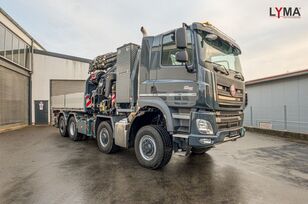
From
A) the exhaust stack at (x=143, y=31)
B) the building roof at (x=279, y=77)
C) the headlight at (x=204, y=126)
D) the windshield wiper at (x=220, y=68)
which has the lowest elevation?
the headlight at (x=204, y=126)

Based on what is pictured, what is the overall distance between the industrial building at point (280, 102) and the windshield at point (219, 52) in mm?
6763

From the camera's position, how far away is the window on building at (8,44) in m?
13.0

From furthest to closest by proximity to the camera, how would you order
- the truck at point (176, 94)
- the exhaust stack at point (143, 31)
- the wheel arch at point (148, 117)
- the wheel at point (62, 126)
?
the wheel at point (62, 126) → the exhaust stack at point (143, 31) → the wheel arch at point (148, 117) → the truck at point (176, 94)

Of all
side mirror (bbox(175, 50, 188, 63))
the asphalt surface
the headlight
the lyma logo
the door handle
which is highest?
the lyma logo

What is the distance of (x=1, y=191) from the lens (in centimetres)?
360

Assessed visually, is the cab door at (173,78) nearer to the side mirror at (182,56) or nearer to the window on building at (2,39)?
the side mirror at (182,56)

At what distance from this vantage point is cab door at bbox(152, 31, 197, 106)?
4.27 meters

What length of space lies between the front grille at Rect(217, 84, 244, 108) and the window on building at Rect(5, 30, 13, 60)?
13.6 meters

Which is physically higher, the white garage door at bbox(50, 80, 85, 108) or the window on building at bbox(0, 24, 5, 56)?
the window on building at bbox(0, 24, 5, 56)

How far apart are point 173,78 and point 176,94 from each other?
0.37m

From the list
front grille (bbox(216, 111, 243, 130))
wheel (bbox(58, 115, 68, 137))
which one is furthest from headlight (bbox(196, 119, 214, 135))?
wheel (bbox(58, 115, 68, 137))

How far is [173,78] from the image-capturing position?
15.0ft

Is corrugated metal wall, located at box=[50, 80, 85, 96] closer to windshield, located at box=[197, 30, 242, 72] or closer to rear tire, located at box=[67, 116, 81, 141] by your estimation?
rear tire, located at box=[67, 116, 81, 141]

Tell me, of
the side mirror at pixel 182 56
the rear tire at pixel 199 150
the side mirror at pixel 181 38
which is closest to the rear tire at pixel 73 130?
the rear tire at pixel 199 150
